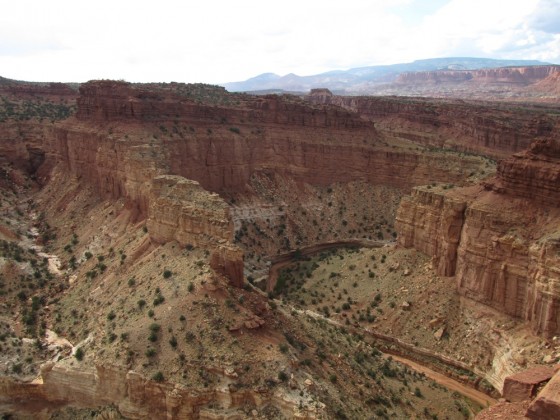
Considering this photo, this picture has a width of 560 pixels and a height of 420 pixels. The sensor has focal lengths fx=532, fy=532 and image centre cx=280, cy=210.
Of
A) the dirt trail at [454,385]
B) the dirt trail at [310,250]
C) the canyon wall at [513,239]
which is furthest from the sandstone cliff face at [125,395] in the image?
the dirt trail at [310,250]

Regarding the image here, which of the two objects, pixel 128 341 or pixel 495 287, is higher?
pixel 128 341

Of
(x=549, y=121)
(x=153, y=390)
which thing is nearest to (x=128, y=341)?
(x=153, y=390)

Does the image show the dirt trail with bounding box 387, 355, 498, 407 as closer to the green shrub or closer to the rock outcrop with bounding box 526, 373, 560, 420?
the rock outcrop with bounding box 526, 373, 560, 420

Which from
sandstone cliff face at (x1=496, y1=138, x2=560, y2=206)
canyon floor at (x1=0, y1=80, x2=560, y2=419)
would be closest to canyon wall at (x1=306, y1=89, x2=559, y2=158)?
canyon floor at (x1=0, y1=80, x2=560, y2=419)

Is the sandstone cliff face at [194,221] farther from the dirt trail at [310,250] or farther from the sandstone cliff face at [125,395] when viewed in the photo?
the dirt trail at [310,250]

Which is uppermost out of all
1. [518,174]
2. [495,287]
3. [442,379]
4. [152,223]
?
[518,174]

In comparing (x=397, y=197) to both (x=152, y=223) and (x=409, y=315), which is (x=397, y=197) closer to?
(x=409, y=315)

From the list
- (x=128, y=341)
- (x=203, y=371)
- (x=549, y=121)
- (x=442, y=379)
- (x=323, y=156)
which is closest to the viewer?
(x=203, y=371)
